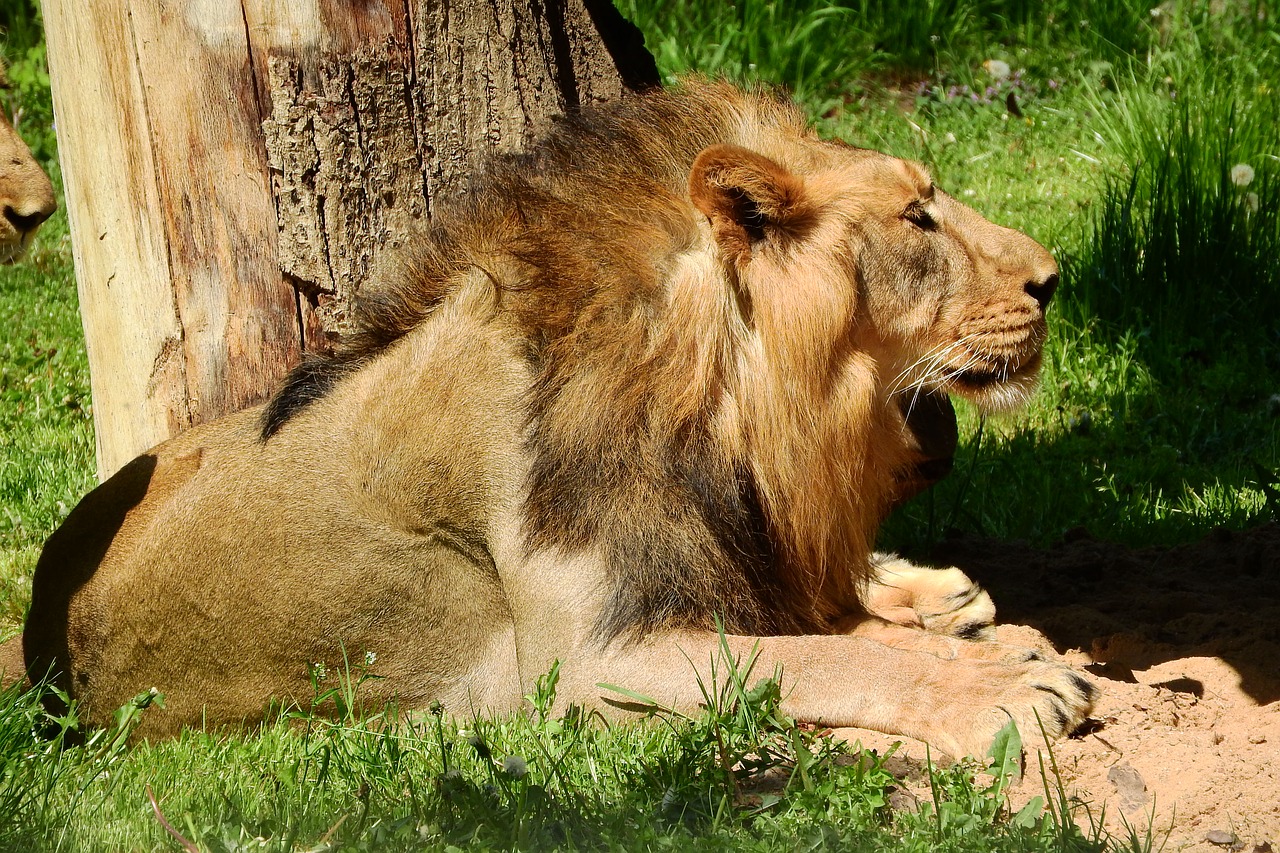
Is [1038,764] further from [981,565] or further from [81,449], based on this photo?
[81,449]

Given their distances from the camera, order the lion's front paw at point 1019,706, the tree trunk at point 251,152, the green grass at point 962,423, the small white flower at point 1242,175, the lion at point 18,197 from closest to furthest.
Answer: the green grass at point 962,423 → the lion's front paw at point 1019,706 → the tree trunk at point 251,152 → the lion at point 18,197 → the small white flower at point 1242,175

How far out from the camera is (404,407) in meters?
3.64

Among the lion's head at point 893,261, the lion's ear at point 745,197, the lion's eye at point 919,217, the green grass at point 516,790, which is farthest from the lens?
the lion's eye at point 919,217

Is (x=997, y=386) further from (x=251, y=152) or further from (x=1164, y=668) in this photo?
(x=251, y=152)

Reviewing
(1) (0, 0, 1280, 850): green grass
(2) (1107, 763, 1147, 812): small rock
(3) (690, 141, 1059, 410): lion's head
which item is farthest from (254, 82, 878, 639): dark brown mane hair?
(2) (1107, 763, 1147, 812): small rock

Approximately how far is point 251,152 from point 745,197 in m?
1.47

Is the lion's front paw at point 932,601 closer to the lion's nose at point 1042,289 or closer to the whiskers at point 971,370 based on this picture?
the whiskers at point 971,370

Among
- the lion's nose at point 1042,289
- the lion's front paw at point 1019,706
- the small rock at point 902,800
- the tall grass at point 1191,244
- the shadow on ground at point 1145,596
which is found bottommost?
the shadow on ground at point 1145,596

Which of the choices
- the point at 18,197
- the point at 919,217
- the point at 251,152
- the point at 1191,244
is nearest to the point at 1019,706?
the point at 919,217

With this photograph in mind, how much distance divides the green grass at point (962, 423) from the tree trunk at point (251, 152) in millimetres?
1115

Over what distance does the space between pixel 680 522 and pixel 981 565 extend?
1679 millimetres

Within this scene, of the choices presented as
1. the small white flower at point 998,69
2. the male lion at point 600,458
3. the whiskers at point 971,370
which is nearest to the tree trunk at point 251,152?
the male lion at point 600,458

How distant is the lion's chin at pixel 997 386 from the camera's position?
3.89 meters

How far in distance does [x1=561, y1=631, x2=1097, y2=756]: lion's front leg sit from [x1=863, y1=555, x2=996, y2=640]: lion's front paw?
2.04 ft
